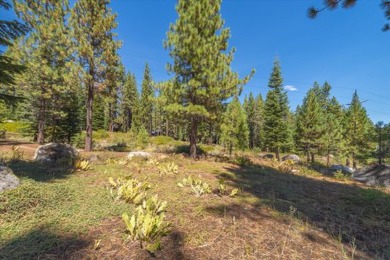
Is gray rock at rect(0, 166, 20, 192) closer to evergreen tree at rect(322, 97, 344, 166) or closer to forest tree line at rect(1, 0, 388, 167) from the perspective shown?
forest tree line at rect(1, 0, 388, 167)

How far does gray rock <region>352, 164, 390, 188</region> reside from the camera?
1210cm

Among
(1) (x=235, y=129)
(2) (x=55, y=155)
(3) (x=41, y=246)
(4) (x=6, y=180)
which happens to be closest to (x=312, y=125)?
(1) (x=235, y=129)

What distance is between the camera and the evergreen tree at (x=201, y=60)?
42.8ft

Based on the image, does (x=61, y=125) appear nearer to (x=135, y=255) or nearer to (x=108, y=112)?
(x=135, y=255)

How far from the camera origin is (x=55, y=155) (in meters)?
10.2

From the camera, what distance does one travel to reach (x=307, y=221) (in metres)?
4.96

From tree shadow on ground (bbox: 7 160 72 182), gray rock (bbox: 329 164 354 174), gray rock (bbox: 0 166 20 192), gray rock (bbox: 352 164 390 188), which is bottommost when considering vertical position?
gray rock (bbox: 329 164 354 174)

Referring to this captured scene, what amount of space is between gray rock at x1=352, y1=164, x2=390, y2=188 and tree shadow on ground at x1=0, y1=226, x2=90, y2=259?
14.1 metres

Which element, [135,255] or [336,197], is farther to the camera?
[336,197]

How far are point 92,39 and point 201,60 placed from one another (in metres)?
8.15

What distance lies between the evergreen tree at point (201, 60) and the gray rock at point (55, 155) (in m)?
5.66

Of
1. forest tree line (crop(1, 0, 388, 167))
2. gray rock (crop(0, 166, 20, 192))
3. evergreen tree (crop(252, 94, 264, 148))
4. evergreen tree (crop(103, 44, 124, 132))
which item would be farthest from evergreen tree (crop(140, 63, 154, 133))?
gray rock (crop(0, 166, 20, 192))

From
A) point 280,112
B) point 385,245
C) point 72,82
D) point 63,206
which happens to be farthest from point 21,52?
point 280,112

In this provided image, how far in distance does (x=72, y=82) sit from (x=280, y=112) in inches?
951
